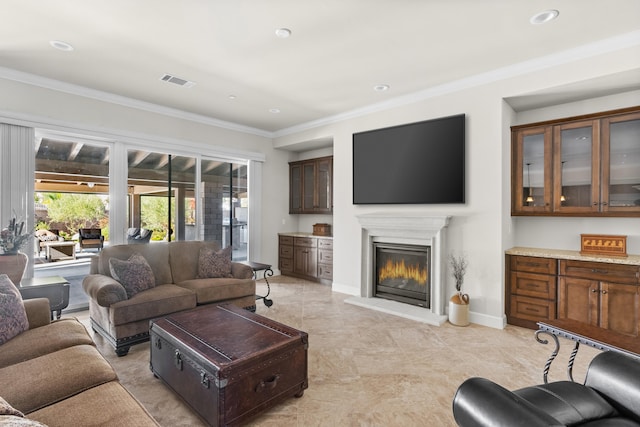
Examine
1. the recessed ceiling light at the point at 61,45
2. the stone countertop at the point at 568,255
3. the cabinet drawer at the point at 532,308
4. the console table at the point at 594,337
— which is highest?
the recessed ceiling light at the point at 61,45

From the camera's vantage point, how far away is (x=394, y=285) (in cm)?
466

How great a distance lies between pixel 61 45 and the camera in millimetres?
3066

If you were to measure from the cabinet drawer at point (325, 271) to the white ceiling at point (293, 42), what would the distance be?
2933mm

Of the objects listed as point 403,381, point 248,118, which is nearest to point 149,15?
point 248,118

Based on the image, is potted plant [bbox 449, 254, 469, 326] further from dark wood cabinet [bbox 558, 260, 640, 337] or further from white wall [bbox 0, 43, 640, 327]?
dark wood cabinet [bbox 558, 260, 640, 337]

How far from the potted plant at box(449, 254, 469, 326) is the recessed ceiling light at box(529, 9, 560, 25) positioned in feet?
8.15

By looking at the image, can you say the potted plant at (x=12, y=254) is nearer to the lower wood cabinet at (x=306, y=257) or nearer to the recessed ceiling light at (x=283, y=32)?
the recessed ceiling light at (x=283, y=32)

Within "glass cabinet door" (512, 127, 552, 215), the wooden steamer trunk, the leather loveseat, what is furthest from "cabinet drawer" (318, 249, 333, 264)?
the leather loveseat

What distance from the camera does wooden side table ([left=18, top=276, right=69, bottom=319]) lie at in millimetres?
3176

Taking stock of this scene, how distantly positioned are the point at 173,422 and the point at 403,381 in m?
1.66

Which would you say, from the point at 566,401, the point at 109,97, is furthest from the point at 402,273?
the point at 109,97

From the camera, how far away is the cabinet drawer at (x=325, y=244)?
18.7ft

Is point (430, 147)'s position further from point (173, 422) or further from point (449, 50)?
point (173, 422)

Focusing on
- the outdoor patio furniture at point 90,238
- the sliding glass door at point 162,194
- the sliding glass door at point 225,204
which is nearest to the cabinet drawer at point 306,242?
the sliding glass door at point 225,204
